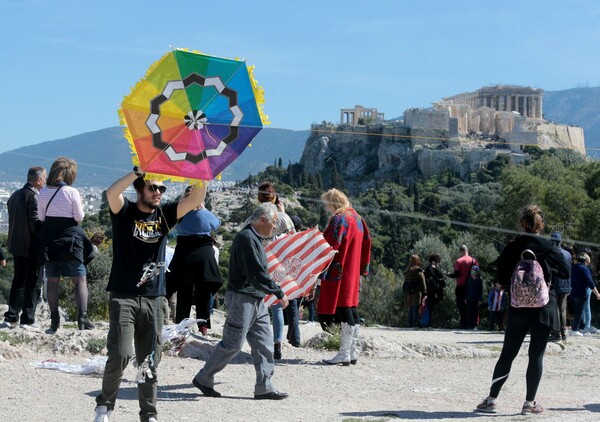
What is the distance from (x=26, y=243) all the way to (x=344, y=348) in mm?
3534

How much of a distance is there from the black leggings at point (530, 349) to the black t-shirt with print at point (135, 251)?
9.70ft

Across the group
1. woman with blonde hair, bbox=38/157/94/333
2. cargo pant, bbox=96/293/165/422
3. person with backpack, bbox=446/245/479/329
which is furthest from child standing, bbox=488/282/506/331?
cargo pant, bbox=96/293/165/422

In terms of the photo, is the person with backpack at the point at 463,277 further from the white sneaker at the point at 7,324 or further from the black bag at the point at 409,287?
the white sneaker at the point at 7,324

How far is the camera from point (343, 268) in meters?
10.3

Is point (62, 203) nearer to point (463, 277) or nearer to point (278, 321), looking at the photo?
point (278, 321)

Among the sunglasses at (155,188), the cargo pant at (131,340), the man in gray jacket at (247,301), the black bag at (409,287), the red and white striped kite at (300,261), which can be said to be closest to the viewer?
the cargo pant at (131,340)

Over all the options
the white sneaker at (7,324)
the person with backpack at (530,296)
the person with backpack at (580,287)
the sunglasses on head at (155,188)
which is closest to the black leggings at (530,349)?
the person with backpack at (530,296)

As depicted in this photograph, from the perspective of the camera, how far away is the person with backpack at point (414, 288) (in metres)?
18.4

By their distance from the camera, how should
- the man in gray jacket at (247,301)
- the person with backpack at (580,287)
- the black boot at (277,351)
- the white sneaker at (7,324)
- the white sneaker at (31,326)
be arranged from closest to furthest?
the man in gray jacket at (247,301)
the black boot at (277,351)
the white sneaker at (31,326)
the white sneaker at (7,324)
the person with backpack at (580,287)

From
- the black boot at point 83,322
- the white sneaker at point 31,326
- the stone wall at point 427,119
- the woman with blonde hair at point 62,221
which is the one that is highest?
the stone wall at point 427,119

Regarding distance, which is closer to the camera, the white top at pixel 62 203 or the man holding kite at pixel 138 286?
the man holding kite at pixel 138 286

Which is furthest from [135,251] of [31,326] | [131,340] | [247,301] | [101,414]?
[31,326]

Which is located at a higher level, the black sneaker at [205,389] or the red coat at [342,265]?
the red coat at [342,265]

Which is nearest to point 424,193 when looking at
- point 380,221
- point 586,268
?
point 380,221
